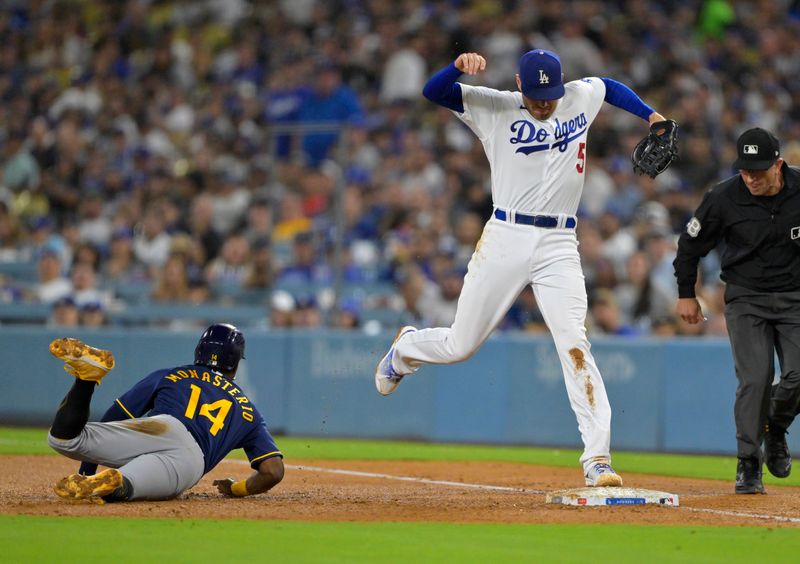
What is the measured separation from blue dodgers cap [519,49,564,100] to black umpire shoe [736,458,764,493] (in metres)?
2.36

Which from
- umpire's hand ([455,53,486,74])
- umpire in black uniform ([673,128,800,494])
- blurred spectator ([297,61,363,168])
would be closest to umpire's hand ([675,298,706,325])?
umpire in black uniform ([673,128,800,494])

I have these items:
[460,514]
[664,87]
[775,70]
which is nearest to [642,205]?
[664,87]

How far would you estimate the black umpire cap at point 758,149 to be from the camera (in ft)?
23.6

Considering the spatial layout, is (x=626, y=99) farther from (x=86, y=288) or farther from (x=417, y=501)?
(x=86, y=288)

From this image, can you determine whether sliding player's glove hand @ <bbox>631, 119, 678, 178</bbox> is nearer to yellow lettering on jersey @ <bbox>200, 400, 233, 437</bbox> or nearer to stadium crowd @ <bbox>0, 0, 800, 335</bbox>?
yellow lettering on jersey @ <bbox>200, 400, 233, 437</bbox>

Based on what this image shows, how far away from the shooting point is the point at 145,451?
6785 millimetres

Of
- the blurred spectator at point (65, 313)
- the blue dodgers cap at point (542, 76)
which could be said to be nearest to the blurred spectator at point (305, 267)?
the blurred spectator at point (65, 313)

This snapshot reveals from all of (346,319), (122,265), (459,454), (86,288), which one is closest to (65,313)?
(86,288)

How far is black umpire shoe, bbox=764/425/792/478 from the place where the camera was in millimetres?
7766

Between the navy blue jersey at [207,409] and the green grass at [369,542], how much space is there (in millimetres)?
877

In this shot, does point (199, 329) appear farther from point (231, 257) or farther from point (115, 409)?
point (115, 409)

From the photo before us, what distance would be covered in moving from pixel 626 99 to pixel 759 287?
1.32 m

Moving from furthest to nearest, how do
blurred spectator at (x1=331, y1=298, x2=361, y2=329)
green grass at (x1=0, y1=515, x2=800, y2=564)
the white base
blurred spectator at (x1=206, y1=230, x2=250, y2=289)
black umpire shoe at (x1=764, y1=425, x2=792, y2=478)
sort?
1. blurred spectator at (x1=206, y1=230, x2=250, y2=289)
2. blurred spectator at (x1=331, y1=298, x2=361, y2=329)
3. black umpire shoe at (x1=764, y1=425, x2=792, y2=478)
4. the white base
5. green grass at (x1=0, y1=515, x2=800, y2=564)

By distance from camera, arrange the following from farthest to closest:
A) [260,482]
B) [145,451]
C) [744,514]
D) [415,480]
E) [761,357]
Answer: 1. [415,480]
2. [761,357]
3. [260,482]
4. [145,451]
5. [744,514]
